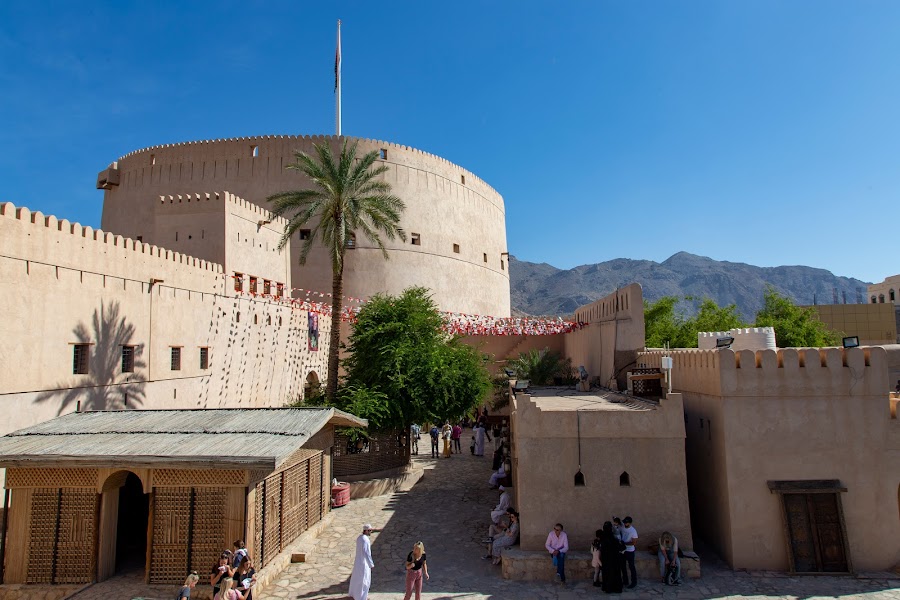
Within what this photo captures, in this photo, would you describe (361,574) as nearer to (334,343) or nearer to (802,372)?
(802,372)

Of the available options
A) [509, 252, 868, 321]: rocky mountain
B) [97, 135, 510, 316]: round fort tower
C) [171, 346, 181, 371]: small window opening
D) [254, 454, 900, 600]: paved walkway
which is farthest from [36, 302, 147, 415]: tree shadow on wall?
→ [509, 252, 868, 321]: rocky mountain

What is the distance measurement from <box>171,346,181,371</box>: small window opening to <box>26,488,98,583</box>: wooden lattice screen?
7.81m

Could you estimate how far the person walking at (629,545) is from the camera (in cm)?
920

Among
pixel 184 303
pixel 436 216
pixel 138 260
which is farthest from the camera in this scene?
pixel 436 216

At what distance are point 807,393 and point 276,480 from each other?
370 inches

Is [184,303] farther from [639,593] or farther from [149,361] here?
[639,593]

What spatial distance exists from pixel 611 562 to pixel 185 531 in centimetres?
658

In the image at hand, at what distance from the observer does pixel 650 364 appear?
1376 centimetres

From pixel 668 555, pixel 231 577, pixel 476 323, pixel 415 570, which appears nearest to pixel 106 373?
pixel 231 577

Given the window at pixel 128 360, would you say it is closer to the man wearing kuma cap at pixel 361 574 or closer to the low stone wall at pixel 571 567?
the man wearing kuma cap at pixel 361 574

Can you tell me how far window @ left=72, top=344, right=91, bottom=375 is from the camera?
13102mm

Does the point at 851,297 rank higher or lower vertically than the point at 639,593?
higher

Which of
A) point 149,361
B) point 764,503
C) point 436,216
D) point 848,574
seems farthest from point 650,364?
point 436,216

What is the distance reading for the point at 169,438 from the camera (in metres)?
9.36
